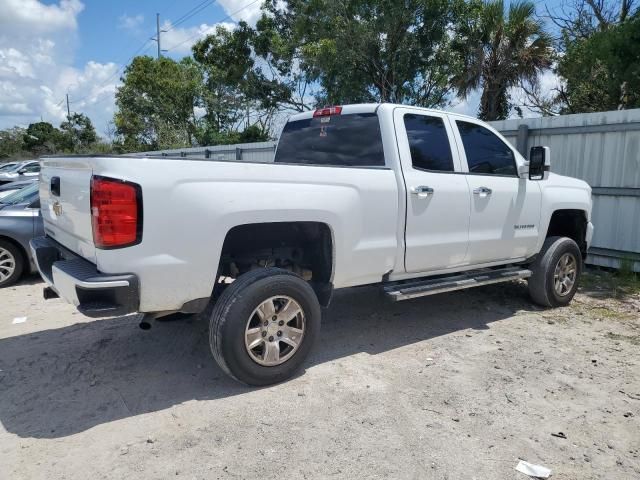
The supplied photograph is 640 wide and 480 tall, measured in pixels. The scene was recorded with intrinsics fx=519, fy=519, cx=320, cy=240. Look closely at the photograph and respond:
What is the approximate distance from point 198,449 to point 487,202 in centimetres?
347

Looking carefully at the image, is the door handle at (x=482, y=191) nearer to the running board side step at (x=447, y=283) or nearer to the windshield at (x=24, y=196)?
the running board side step at (x=447, y=283)

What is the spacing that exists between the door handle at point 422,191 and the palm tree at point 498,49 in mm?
11214

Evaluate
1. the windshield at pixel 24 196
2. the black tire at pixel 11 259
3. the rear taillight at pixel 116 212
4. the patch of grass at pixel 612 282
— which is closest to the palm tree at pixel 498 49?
the patch of grass at pixel 612 282

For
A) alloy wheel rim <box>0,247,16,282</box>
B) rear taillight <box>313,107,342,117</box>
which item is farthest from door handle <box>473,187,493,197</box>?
alloy wheel rim <box>0,247,16,282</box>

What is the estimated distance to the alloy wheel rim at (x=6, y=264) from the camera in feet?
23.1

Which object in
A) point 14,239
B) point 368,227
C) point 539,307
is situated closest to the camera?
point 368,227

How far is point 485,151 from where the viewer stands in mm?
5262

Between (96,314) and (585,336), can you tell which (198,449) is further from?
(585,336)

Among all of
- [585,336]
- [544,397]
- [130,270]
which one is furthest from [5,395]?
[585,336]

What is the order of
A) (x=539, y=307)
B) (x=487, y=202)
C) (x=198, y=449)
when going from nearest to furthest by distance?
(x=198, y=449) < (x=487, y=202) < (x=539, y=307)

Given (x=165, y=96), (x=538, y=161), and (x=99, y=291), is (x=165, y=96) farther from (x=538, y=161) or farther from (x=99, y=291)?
(x=99, y=291)

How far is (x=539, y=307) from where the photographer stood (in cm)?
605

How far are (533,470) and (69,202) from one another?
339 cm

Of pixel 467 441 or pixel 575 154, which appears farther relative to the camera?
pixel 575 154
